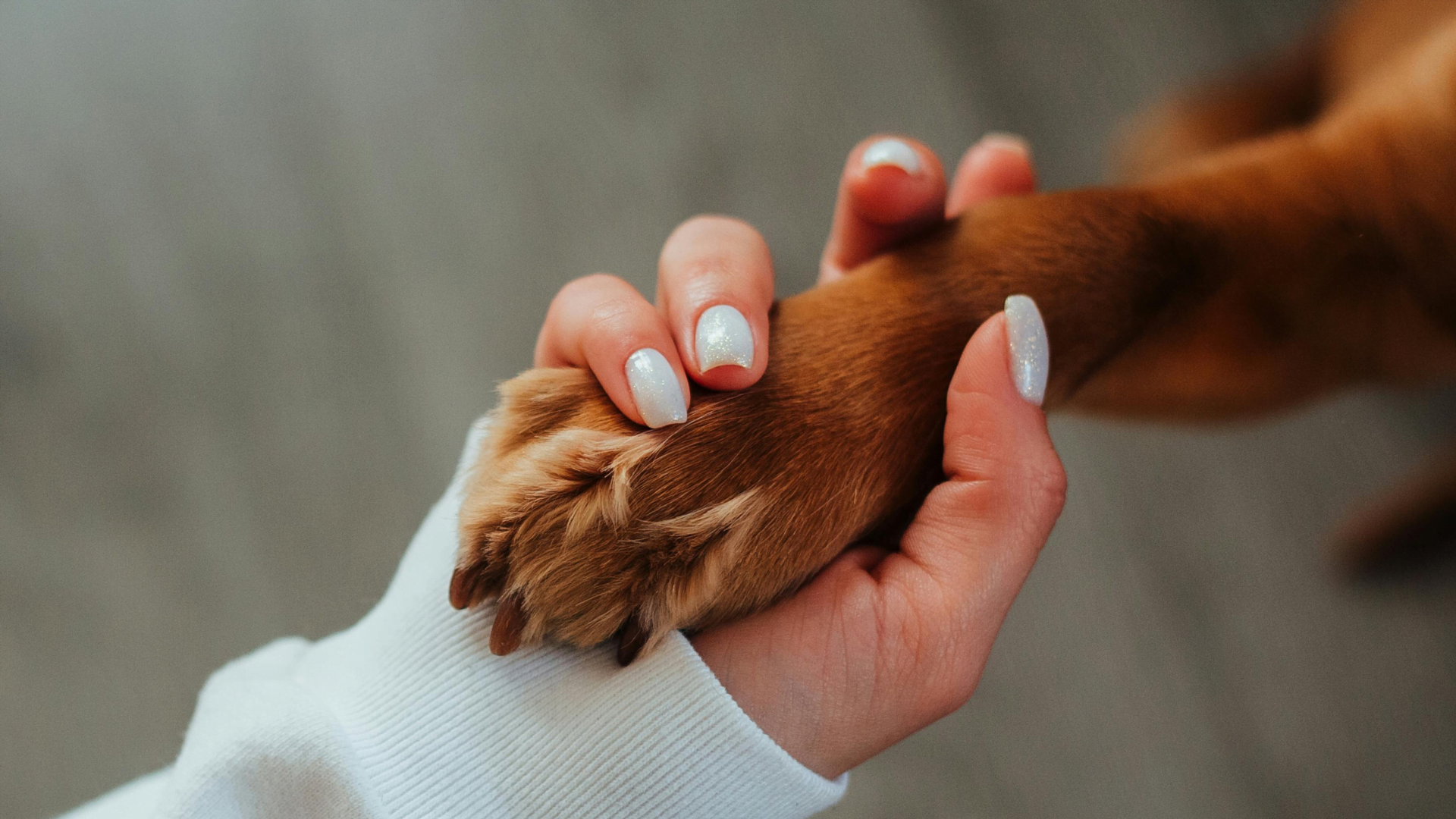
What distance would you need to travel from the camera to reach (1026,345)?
0.69m

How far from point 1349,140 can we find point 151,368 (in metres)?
1.58

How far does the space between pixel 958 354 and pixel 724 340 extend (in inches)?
7.4

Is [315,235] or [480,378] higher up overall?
[315,235]

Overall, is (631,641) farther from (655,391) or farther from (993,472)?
(993,472)

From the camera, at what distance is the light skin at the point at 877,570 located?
0.67 meters

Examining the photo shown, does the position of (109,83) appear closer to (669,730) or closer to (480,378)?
(480,378)

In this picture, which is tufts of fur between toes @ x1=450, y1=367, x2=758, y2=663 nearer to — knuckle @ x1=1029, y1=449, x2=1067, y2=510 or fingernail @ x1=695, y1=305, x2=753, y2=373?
fingernail @ x1=695, y1=305, x2=753, y2=373

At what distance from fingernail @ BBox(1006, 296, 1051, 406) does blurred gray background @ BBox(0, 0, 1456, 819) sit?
669 mm

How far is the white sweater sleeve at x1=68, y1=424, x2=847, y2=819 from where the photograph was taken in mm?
638

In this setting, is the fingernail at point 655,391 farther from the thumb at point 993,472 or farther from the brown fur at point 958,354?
the thumb at point 993,472

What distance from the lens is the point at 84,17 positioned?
156 cm

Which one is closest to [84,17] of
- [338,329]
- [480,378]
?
[338,329]

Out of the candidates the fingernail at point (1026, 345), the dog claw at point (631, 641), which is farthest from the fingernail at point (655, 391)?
the fingernail at point (1026, 345)

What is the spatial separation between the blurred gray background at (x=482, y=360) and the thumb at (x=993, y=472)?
598 mm
